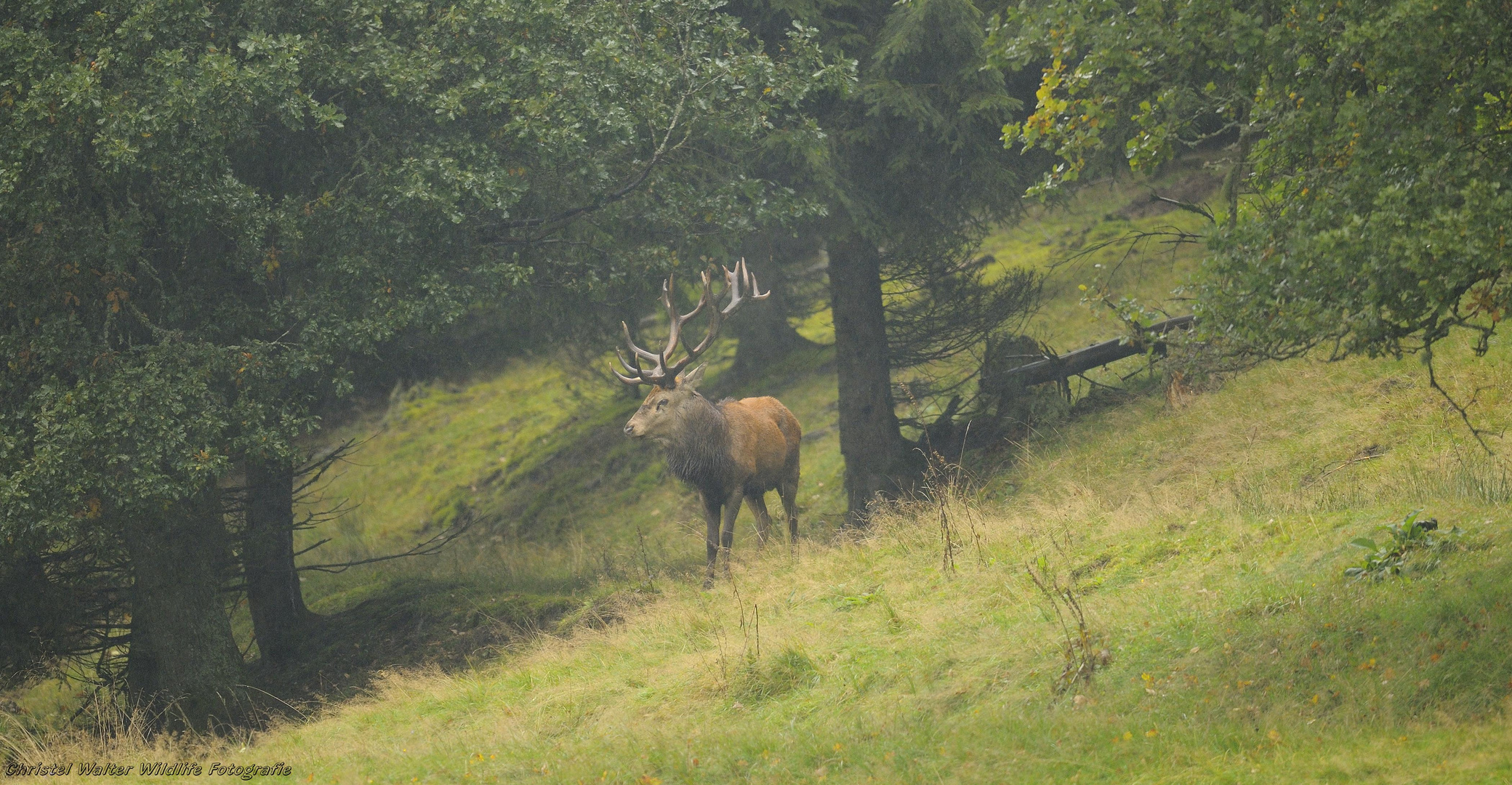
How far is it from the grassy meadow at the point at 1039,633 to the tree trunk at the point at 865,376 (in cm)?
104

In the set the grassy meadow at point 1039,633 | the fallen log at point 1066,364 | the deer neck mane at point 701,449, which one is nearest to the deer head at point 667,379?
the deer neck mane at point 701,449

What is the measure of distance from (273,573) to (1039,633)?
35.2 ft

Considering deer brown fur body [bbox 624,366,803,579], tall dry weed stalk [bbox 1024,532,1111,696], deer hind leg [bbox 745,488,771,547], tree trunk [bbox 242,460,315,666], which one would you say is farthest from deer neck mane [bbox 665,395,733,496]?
tall dry weed stalk [bbox 1024,532,1111,696]

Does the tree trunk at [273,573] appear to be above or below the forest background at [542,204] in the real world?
below

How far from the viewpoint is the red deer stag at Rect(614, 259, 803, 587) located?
14.6 meters

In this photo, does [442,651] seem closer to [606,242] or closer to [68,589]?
[68,589]

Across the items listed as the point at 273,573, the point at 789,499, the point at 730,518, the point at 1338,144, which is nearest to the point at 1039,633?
the point at 1338,144

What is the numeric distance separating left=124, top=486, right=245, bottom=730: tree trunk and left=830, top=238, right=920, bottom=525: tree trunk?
27.8 feet

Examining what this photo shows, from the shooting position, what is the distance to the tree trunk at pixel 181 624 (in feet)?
41.4

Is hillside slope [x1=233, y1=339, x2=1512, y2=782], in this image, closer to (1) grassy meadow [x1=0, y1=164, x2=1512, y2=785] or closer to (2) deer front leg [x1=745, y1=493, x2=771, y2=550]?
(1) grassy meadow [x1=0, y1=164, x2=1512, y2=785]

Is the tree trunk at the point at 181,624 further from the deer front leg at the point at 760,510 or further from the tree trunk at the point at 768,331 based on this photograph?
the tree trunk at the point at 768,331

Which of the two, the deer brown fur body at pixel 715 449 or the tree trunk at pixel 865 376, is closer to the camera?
the deer brown fur body at pixel 715 449

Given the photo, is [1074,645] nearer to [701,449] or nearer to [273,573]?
[701,449]

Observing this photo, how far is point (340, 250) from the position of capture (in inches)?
498
